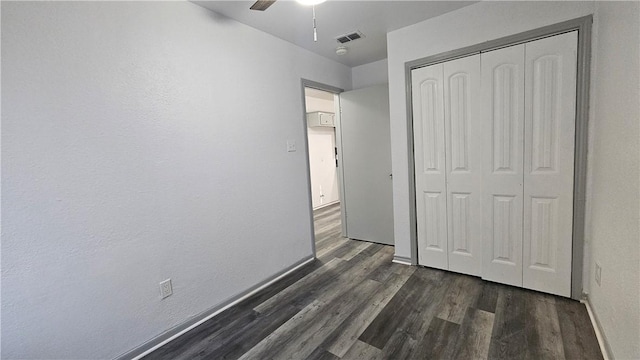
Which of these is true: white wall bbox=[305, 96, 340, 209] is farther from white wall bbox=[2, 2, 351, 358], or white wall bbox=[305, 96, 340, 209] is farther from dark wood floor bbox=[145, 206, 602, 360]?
dark wood floor bbox=[145, 206, 602, 360]

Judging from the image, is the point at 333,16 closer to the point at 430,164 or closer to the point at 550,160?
the point at 430,164

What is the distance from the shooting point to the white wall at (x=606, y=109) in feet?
4.05

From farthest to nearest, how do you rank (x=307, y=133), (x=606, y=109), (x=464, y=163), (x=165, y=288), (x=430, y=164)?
(x=307, y=133) → (x=430, y=164) → (x=464, y=163) → (x=165, y=288) → (x=606, y=109)

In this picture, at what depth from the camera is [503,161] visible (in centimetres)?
223

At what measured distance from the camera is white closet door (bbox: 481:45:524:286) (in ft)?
7.04

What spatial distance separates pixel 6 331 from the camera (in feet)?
4.31

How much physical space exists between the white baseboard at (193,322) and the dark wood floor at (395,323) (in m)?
0.05

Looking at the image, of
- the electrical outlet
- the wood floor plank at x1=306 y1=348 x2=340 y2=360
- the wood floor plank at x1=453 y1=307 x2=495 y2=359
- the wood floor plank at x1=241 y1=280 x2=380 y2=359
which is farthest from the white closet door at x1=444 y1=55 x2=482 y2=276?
the electrical outlet

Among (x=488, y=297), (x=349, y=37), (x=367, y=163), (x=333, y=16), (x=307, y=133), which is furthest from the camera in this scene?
(x=367, y=163)

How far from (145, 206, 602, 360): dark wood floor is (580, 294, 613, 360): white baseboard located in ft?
0.11

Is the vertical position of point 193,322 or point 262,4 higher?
point 262,4

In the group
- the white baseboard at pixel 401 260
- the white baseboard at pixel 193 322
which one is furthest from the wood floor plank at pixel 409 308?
the white baseboard at pixel 193 322

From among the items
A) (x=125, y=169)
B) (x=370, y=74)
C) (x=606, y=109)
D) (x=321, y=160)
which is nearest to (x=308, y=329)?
(x=125, y=169)

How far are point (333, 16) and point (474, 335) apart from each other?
8.70 ft
